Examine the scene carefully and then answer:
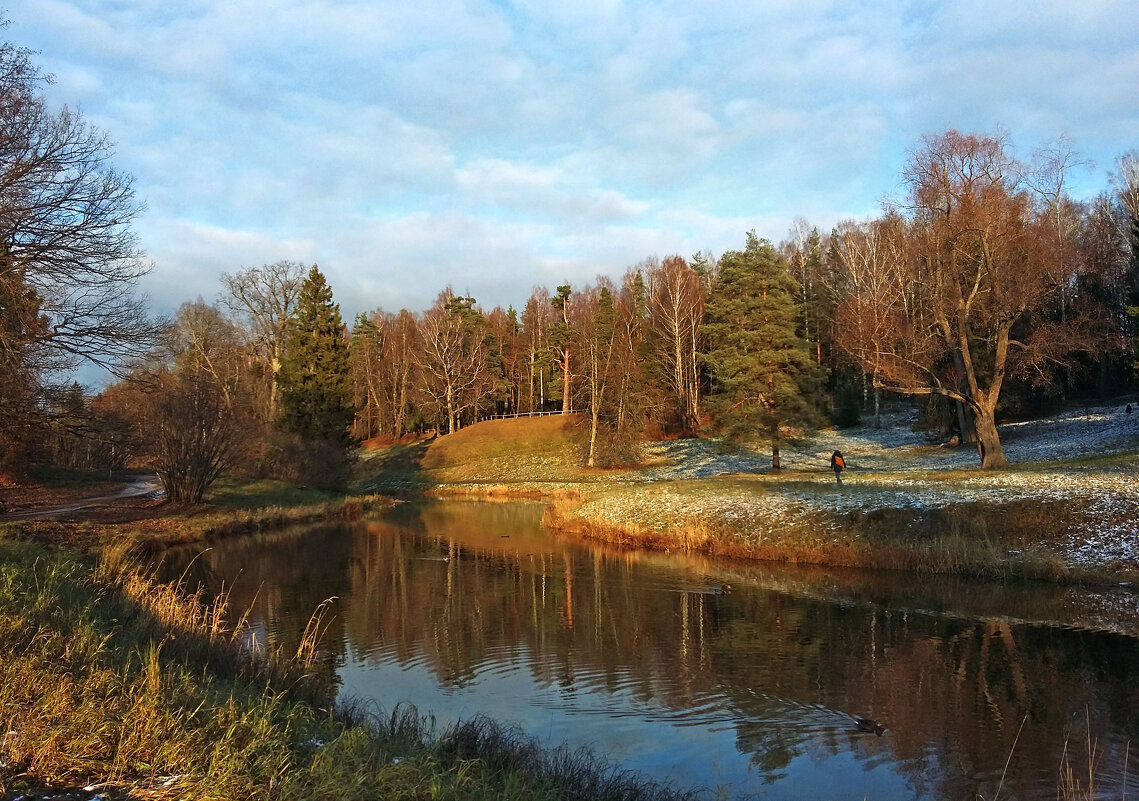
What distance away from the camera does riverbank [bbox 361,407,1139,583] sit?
1695cm

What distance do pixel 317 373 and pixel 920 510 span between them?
112 ft

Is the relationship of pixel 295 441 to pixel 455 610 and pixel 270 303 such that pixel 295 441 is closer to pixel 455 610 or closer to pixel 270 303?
pixel 270 303

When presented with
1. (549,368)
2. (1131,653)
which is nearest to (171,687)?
(1131,653)

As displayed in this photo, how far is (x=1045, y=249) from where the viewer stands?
27.2 meters

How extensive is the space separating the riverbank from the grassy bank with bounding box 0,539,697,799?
43.7ft

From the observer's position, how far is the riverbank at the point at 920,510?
17.0m

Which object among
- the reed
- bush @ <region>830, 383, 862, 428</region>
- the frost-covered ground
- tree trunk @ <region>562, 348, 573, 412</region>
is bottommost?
the reed

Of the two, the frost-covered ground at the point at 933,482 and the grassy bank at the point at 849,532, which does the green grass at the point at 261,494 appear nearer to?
the grassy bank at the point at 849,532

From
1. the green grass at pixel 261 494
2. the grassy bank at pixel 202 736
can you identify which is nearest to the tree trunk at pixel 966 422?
the green grass at pixel 261 494

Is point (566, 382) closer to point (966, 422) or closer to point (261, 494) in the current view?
point (966, 422)

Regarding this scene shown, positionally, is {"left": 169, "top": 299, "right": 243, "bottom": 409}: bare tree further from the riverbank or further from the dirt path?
the riverbank

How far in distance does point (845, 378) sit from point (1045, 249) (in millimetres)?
40093

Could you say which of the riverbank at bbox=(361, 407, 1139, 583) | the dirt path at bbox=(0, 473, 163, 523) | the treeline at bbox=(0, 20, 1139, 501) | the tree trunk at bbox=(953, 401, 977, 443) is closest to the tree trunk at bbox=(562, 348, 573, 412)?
→ the treeline at bbox=(0, 20, 1139, 501)

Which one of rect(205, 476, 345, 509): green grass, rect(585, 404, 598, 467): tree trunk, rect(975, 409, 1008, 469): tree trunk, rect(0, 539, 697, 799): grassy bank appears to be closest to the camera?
rect(0, 539, 697, 799): grassy bank
